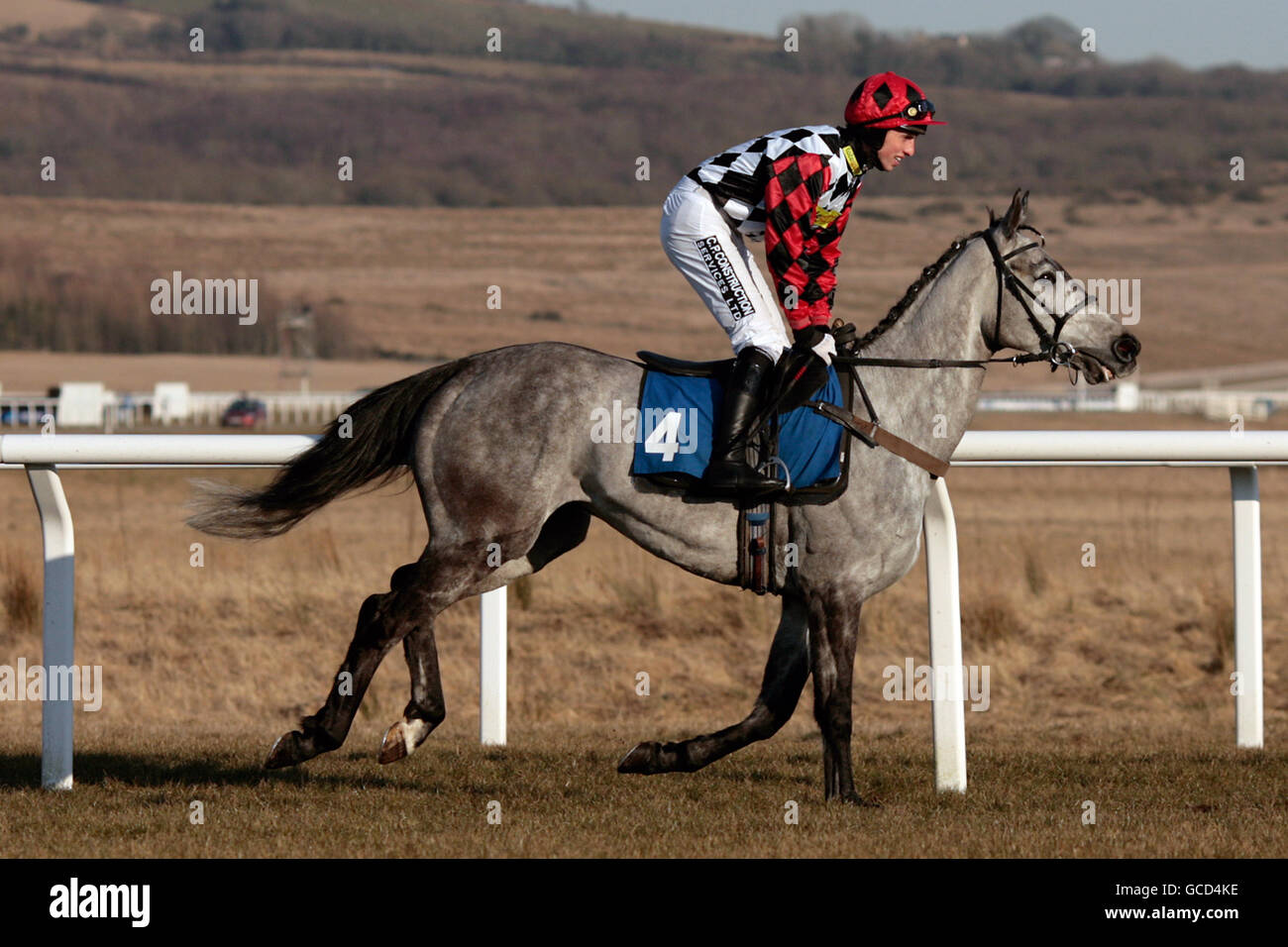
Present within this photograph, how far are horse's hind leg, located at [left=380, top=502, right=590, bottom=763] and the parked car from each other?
3691cm

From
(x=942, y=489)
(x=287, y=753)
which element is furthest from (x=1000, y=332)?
(x=287, y=753)

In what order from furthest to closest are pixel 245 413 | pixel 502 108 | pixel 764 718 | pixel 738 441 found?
pixel 502 108
pixel 245 413
pixel 764 718
pixel 738 441

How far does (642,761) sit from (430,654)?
71 centimetres

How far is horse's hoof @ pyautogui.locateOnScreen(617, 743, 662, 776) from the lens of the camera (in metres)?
5.32

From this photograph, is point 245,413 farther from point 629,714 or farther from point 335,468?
point 335,468

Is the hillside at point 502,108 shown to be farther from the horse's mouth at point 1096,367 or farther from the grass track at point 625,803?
the horse's mouth at point 1096,367

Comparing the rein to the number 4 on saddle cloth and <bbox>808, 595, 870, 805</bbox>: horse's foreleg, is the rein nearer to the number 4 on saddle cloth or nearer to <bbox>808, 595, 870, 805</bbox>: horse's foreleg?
the number 4 on saddle cloth

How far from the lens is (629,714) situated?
8.27 m

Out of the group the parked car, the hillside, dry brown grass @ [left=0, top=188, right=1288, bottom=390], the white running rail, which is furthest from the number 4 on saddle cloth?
the hillside

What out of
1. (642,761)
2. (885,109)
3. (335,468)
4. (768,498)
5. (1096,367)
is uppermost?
(885,109)

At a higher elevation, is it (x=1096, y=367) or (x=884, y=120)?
(x=884, y=120)

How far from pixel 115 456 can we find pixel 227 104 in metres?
132

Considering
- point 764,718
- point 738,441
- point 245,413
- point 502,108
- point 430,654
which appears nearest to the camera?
point 738,441

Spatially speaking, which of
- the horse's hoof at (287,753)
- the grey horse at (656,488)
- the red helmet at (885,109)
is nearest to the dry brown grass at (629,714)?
the horse's hoof at (287,753)
